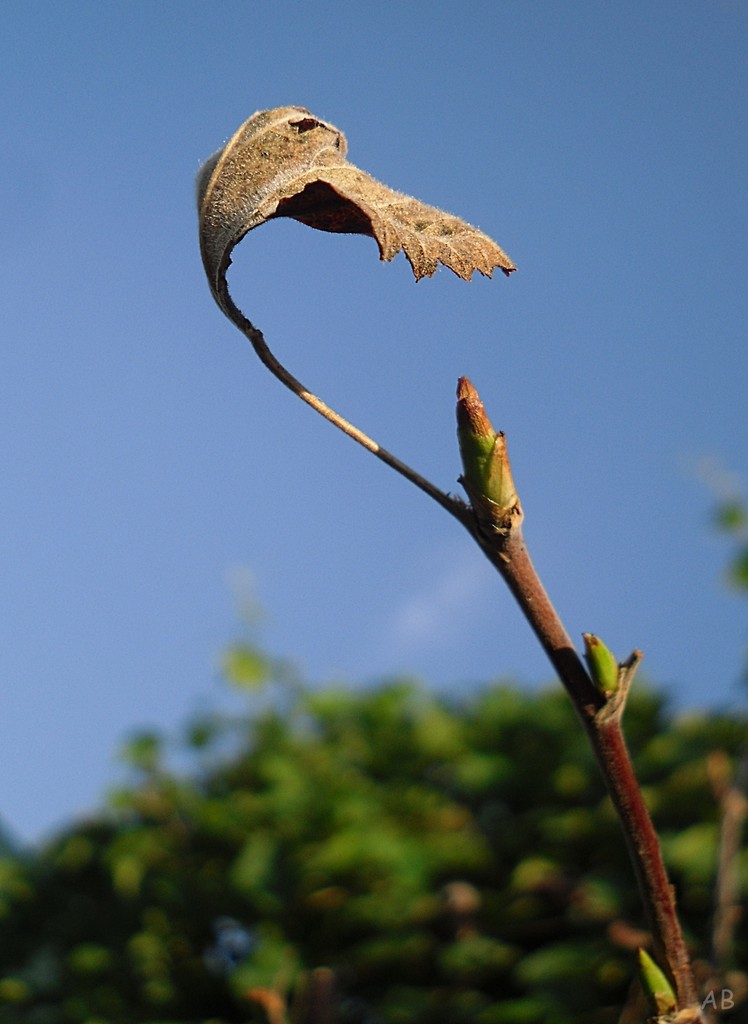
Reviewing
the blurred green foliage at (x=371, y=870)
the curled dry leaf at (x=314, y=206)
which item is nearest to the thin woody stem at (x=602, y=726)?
the curled dry leaf at (x=314, y=206)

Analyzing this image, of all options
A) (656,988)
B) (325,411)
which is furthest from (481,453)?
(656,988)

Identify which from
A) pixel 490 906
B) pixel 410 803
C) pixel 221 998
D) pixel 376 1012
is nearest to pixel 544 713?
pixel 410 803

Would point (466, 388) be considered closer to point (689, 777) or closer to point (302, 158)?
point (302, 158)

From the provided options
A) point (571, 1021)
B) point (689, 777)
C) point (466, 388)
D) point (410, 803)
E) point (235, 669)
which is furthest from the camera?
point (235, 669)

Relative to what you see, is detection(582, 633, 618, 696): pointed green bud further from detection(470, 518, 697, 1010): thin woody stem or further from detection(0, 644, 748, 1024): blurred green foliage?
detection(0, 644, 748, 1024): blurred green foliage

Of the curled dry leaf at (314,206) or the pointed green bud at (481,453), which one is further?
the curled dry leaf at (314,206)

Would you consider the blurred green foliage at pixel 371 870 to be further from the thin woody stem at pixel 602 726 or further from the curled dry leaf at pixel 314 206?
the curled dry leaf at pixel 314 206
